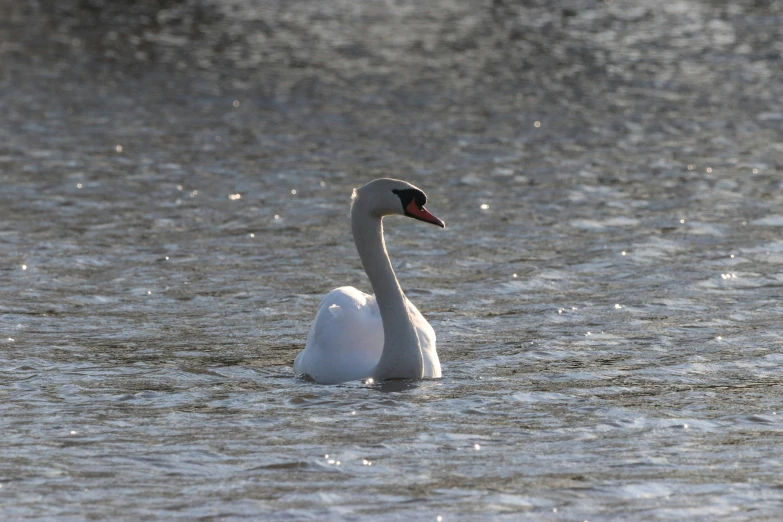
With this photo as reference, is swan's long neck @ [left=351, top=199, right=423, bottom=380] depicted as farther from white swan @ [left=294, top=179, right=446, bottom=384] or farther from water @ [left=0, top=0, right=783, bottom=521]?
water @ [left=0, top=0, right=783, bottom=521]

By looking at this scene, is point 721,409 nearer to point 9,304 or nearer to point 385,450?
point 385,450

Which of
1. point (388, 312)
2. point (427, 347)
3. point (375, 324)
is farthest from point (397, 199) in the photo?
point (427, 347)

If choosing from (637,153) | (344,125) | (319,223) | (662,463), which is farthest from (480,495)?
(344,125)

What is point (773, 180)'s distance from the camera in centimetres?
1934

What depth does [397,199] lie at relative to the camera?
10.6 meters

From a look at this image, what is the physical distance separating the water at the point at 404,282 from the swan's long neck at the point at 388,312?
0.64ft

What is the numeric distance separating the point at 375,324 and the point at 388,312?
1.77ft

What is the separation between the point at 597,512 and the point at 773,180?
1256 cm

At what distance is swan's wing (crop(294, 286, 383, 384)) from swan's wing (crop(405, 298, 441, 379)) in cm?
29

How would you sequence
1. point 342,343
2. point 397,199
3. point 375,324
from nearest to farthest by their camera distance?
A: point 397,199, point 342,343, point 375,324

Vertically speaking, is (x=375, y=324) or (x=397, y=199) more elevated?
(x=397, y=199)

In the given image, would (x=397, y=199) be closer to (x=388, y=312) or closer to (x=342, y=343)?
(x=388, y=312)

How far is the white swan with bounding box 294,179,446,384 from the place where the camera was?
10633 mm

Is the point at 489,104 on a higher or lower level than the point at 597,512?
lower
